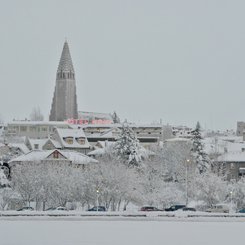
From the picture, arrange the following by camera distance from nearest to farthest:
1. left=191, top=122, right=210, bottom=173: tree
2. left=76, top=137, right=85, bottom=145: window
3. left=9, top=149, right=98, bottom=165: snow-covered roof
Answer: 1. left=191, top=122, right=210, bottom=173: tree
2. left=9, top=149, right=98, bottom=165: snow-covered roof
3. left=76, top=137, right=85, bottom=145: window

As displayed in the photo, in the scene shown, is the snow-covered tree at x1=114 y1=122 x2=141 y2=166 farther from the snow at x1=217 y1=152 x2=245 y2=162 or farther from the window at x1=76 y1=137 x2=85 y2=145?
the window at x1=76 y1=137 x2=85 y2=145

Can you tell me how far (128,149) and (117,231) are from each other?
42780 mm

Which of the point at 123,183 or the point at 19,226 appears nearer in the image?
the point at 19,226

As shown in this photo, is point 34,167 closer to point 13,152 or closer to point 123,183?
point 123,183

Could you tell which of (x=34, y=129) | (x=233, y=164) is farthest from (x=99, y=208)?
(x=34, y=129)

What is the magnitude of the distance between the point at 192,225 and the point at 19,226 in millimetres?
11353

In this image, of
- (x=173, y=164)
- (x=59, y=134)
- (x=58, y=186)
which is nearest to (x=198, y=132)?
(x=173, y=164)

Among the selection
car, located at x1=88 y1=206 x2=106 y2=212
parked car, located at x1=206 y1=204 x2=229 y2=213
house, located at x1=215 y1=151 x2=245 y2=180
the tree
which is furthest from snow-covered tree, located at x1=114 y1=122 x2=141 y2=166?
parked car, located at x1=206 y1=204 x2=229 y2=213

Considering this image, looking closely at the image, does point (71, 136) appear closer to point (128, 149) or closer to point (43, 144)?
point (43, 144)

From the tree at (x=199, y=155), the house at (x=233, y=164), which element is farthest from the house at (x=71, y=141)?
the tree at (x=199, y=155)

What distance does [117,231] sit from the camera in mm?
38344

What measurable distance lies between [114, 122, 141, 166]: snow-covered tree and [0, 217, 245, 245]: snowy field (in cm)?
3315

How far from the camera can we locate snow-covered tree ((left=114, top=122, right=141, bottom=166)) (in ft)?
263

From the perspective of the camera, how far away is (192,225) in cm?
4284
